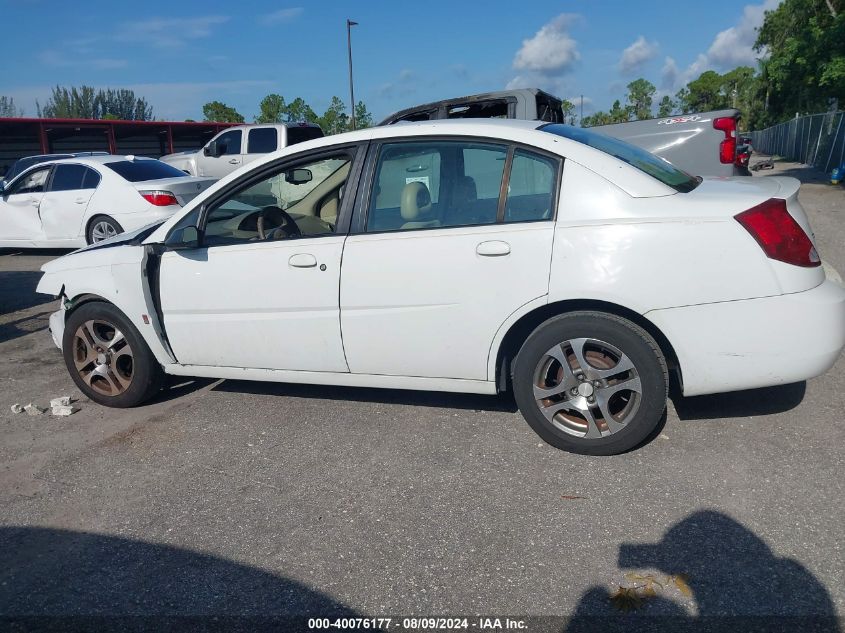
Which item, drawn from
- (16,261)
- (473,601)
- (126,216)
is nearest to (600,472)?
(473,601)

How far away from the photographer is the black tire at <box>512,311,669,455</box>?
352 cm

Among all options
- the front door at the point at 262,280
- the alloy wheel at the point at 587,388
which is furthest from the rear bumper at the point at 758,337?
the front door at the point at 262,280

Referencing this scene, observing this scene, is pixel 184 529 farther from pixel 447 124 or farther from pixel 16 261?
pixel 16 261

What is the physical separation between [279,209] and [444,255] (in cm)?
127

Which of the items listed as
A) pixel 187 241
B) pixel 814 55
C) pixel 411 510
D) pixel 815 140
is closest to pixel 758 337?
pixel 411 510

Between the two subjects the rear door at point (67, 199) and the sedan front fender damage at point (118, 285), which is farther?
the rear door at point (67, 199)

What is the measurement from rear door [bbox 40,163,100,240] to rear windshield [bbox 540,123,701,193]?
8643 mm

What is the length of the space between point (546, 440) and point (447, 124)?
186cm

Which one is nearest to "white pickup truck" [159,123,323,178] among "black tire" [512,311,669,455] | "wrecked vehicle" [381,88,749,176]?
"wrecked vehicle" [381,88,749,176]

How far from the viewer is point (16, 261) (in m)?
11.9

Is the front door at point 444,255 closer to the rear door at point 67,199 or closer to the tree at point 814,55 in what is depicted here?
the rear door at point 67,199

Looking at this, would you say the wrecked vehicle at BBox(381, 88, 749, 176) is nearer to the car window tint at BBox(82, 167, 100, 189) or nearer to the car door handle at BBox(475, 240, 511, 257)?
the car window tint at BBox(82, 167, 100, 189)

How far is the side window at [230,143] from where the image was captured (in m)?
16.3

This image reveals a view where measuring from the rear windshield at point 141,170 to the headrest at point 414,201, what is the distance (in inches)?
304
